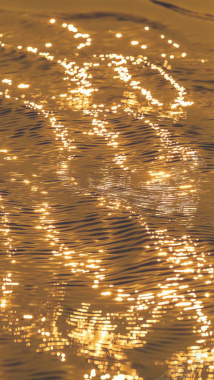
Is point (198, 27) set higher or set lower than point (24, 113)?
higher

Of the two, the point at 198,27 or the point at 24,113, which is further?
the point at 198,27

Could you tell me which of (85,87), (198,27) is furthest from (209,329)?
(198,27)

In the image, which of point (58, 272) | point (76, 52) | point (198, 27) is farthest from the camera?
point (198, 27)

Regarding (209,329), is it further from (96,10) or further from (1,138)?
(96,10)

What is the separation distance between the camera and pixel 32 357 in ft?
1.63

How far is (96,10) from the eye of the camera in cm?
138

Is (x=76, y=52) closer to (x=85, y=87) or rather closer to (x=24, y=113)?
(x=85, y=87)

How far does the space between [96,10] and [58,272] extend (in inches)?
34.8

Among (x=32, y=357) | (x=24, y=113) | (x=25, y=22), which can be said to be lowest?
(x=32, y=357)

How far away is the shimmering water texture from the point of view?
516 mm

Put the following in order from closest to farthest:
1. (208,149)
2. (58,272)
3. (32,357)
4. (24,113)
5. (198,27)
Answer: (32,357) < (58,272) < (208,149) < (24,113) < (198,27)

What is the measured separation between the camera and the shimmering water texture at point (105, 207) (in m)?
0.52

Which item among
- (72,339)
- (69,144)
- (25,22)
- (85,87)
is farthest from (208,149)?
(25,22)

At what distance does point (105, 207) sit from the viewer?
28.6 inches
